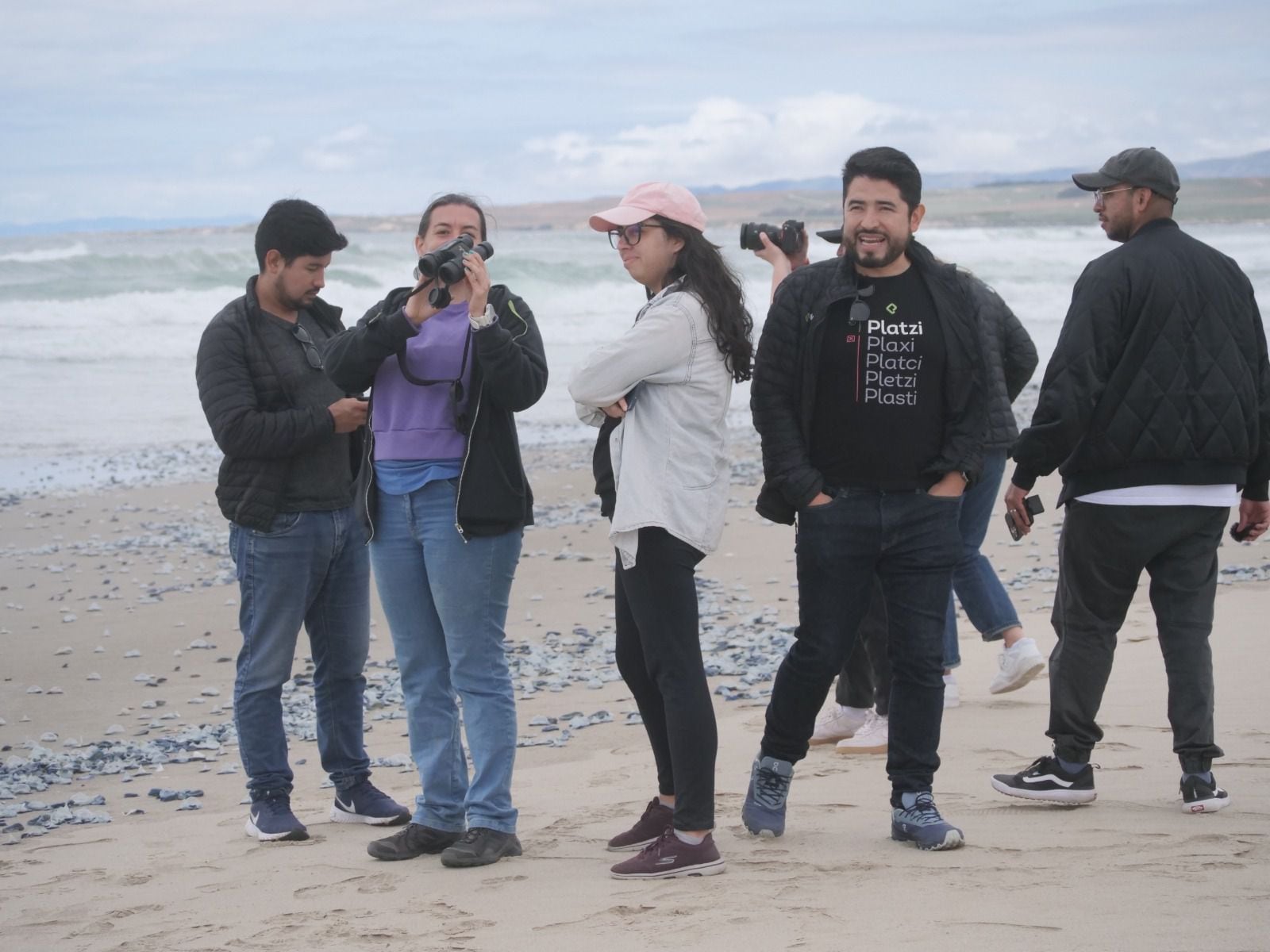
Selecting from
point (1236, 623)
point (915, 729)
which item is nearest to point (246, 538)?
point (915, 729)

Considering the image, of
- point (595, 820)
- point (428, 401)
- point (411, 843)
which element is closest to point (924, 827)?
point (595, 820)

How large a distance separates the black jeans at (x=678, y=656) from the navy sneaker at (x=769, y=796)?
27 cm

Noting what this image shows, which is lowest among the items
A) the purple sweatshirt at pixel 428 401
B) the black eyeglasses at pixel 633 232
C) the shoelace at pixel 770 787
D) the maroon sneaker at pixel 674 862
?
the maroon sneaker at pixel 674 862

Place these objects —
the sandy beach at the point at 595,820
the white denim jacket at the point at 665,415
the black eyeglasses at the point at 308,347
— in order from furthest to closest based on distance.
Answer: the black eyeglasses at the point at 308,347
the white denim jacket at the point at 665,415
the sandy beach at the point at 595,820

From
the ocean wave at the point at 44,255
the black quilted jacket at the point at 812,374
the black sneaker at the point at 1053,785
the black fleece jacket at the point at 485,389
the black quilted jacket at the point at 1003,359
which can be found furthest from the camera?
the ocean wave at the point at 44,255

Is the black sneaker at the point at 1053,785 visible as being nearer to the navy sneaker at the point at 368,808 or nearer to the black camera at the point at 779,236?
the black camera at the point at 779,236

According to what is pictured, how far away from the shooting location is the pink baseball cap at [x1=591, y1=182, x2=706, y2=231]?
12.7 feet

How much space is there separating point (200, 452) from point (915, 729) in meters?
12.6

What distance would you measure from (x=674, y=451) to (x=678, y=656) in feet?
1.84

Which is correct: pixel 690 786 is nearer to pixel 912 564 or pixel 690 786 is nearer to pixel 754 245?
pixel 912 564

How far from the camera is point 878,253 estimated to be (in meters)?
3.83

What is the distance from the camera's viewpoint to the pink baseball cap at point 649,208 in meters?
3.88

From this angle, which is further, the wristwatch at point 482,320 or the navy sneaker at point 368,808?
the navy sneaker at point 368,808

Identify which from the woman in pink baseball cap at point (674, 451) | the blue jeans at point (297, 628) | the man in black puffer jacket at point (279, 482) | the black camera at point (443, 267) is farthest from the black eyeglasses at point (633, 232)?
the blue jeans at point (297, 628)
